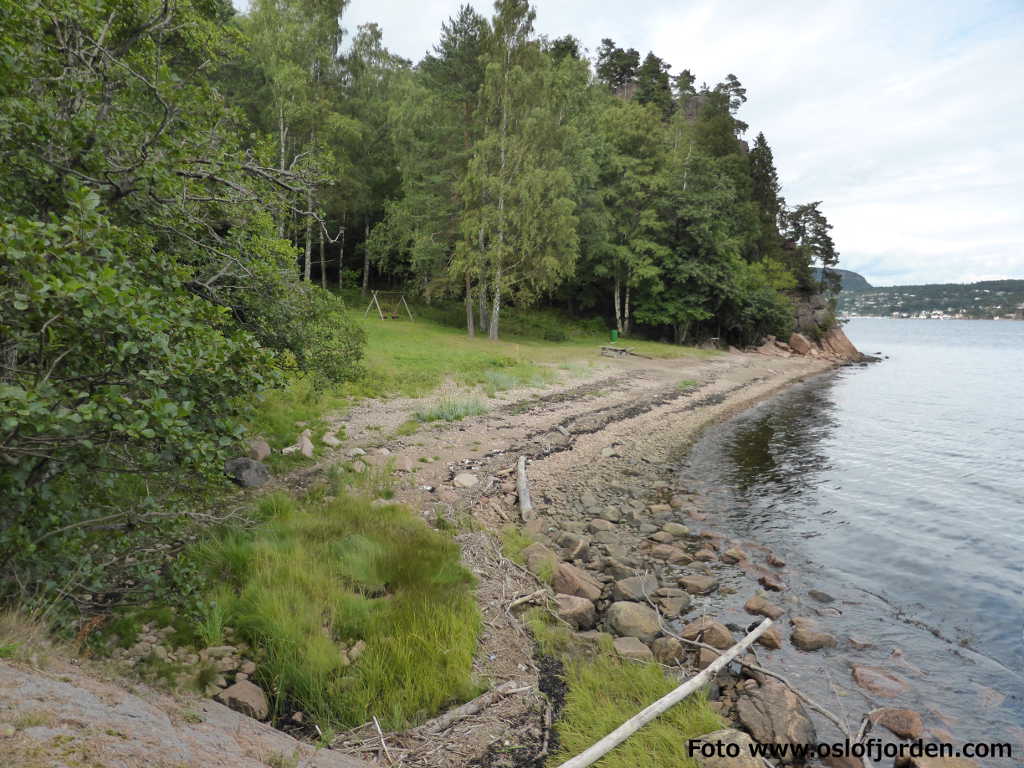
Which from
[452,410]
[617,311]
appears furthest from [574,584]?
[617,311]

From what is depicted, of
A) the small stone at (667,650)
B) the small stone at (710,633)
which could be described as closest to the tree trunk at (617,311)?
the small stone at (710,633)

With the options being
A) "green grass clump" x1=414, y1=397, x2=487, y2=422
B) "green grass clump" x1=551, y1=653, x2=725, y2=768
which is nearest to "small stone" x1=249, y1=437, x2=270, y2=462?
"green grass clump" x1=414, y1=397, x2=487, y2=422

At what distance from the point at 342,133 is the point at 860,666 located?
116ft

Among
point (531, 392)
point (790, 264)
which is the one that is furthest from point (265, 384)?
point (790, 264)

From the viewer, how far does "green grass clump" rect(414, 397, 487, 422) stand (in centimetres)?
1509

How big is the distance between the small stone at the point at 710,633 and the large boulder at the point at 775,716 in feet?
2.80

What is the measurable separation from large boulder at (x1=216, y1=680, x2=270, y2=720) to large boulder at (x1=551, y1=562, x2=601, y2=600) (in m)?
4.02

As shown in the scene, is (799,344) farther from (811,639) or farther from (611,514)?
(811,639)

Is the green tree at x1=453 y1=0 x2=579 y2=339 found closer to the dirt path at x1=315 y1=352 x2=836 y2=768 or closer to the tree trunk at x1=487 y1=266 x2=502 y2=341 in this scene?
the tree trunk at x1=487 y1=266 x2=502 y2=341

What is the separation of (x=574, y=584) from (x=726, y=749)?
299cm

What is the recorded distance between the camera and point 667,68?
269ft

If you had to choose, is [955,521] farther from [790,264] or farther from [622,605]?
[790,264]

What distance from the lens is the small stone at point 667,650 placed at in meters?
6.09

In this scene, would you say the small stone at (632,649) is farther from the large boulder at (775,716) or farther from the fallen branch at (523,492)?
the fallen branch at (523,492)
